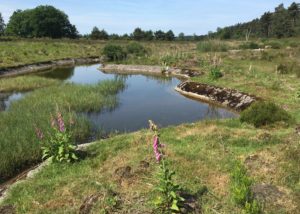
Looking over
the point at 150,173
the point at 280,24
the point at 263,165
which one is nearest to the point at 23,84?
the point at 150,173

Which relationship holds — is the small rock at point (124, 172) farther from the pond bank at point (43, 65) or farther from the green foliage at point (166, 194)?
the pond bank at point (43, 65)

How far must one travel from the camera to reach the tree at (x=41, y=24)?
142725 mm

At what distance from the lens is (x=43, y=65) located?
5972cm

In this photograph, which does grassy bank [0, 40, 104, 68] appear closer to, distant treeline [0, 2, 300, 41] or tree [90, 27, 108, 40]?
tree [90, 27, 108, 40]

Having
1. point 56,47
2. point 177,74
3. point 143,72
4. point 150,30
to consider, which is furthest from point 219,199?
point 150,30

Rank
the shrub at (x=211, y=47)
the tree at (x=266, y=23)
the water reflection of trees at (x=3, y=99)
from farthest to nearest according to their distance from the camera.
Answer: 1. the tree at (x=266, y=23)
2. the shrub at (x=211, y=47)
3. the water reflection of trees at (x=3, y=99)

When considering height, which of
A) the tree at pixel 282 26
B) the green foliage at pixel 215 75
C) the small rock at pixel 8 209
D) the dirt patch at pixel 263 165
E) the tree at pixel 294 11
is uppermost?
the tree at pixel 294 11

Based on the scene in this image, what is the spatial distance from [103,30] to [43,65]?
81.2m

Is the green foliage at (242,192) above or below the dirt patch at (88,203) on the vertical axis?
above

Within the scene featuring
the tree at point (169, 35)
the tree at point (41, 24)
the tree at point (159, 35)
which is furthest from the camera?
the tree at point (41, 24)

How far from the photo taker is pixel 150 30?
139 m

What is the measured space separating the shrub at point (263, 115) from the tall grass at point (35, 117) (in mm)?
8198

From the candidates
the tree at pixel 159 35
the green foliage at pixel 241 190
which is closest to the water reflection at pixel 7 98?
the green foliage at pixel 241 190

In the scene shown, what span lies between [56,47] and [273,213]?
74364 millimetres
